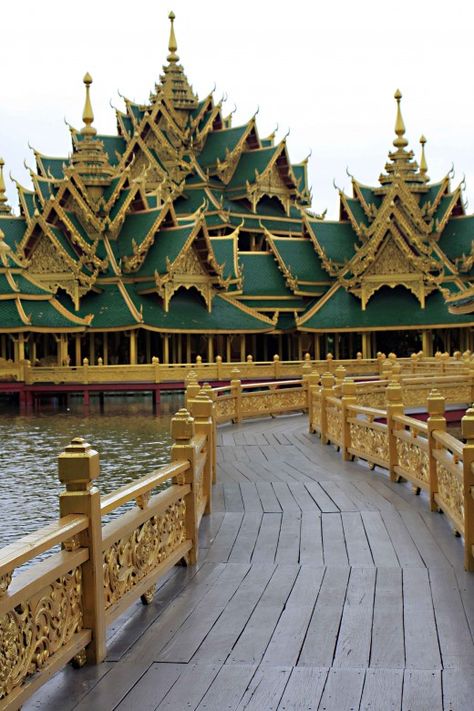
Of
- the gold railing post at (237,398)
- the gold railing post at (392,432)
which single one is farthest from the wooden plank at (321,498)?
the gold railing post at (237,398)

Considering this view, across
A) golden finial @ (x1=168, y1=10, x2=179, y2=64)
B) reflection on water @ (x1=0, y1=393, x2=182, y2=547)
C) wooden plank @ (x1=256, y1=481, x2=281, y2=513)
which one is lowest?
reflection on water @ (x1=0, y1=393, x2=182, y2=547)

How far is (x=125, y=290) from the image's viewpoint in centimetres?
3516

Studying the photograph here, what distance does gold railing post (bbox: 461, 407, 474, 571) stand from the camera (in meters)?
7.08

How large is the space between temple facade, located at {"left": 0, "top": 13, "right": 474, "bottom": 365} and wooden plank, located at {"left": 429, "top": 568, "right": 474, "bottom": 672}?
24.2 m

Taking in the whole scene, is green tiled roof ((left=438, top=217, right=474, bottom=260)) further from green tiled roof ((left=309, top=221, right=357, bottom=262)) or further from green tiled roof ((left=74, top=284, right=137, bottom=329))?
green tiled roof ((left=74, top=284, right=137, bottom=329))

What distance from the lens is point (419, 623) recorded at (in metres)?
5.82

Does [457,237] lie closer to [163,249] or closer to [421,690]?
[163,249]

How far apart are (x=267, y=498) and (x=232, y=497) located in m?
0.38

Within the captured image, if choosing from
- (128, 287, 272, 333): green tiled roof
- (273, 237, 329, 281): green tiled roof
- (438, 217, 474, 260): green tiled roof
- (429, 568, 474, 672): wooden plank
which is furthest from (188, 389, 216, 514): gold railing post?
(438, 217, 474, 260): green tiled roof

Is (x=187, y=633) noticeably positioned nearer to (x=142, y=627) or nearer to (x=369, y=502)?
(x=142, y=627)

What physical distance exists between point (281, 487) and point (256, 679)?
671 cm

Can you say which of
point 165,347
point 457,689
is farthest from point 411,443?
point 165,347

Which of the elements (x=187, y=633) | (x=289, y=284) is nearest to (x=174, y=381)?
A: (x=289, y=284)

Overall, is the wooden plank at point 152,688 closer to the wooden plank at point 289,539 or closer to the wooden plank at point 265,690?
the wooden plank at point 265,690
